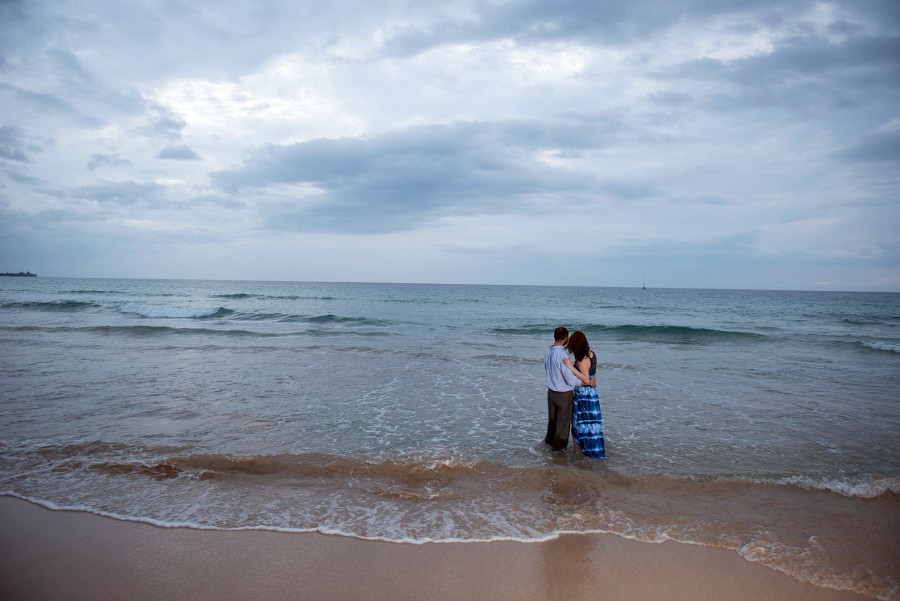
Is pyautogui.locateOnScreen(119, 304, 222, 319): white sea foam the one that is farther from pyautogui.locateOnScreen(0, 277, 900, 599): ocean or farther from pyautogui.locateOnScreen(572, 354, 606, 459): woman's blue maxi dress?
pyautogui.locateOnScreen(572, 354, 606, 459): woman's blue maxi dress

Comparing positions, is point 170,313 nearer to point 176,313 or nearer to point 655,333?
point 176,313

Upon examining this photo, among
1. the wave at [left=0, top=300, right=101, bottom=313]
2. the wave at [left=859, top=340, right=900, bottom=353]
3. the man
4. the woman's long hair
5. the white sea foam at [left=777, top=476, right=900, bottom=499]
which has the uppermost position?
the woman's long hair

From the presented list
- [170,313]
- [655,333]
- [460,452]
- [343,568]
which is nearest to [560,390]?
[460,452]

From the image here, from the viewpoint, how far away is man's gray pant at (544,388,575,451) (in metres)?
6.81

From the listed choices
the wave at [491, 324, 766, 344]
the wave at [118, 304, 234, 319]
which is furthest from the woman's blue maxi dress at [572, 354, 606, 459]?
the wave at [118, 304, 234, 319]

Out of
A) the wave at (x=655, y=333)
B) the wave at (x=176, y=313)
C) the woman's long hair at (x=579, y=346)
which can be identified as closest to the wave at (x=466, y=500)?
the woman's long hair at (x=579, y=346)

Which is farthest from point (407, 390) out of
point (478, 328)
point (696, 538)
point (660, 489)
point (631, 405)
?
point (478, 328)

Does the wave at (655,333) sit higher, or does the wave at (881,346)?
the wave at (881,346)

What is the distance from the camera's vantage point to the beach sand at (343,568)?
370 cm

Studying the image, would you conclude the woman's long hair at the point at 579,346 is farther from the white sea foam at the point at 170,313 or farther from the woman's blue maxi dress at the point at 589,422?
the white sea foam at the point at 170,313

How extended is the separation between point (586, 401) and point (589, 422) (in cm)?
30

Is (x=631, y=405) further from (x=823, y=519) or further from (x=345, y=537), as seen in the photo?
(x=345, y=537)

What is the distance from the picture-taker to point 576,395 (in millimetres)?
6723

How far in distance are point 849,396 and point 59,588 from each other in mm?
14304
